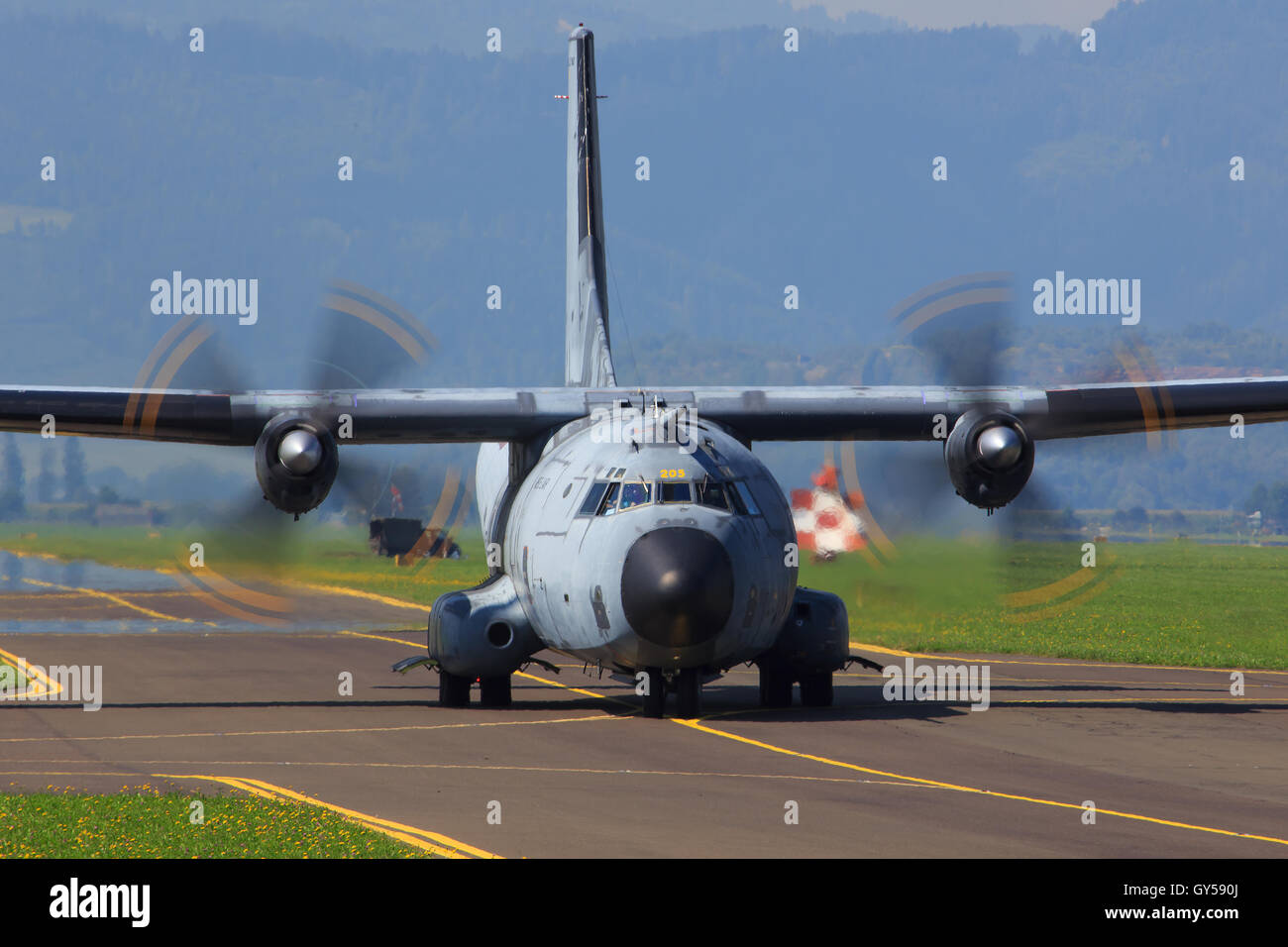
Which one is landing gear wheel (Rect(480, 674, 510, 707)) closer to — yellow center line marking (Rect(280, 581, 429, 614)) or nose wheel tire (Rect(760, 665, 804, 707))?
nose wheel tire (Rect(760, 665, 804, 707))

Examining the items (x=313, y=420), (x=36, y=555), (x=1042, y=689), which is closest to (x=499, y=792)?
(x=313, y=420)

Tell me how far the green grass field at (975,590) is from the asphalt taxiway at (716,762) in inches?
122

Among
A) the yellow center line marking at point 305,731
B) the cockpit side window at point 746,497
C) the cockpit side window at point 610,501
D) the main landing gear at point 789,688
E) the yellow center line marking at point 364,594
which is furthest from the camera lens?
the yellow center line marking at point 364,594

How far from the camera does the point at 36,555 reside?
78250 millimetres

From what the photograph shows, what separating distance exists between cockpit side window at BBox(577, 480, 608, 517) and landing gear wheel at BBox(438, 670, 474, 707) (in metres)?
4.20

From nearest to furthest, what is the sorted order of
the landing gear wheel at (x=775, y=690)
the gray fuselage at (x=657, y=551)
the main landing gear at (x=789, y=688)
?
the gray fuselage at (x=657, y=551)
the main landing gear at (x=789, y=688)
the landing gear wheel at (x=775, y=690)

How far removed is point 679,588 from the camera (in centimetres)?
2147

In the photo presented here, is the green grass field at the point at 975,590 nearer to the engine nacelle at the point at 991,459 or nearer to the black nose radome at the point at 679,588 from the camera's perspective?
the engine nacelle at the point at 991,459

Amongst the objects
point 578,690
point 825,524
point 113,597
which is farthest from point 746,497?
point 113,597

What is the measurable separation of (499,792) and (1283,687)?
62.6ft

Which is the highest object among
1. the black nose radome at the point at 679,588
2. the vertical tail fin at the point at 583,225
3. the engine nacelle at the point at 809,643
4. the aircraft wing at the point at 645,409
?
the vertical tail fin at the point at 583,225

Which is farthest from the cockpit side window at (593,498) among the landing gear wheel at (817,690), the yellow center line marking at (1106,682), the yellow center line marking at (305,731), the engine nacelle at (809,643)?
the yellow center line marking at (1106,682)

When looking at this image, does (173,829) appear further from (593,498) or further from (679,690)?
(679,690)

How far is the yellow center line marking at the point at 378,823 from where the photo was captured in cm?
1384
